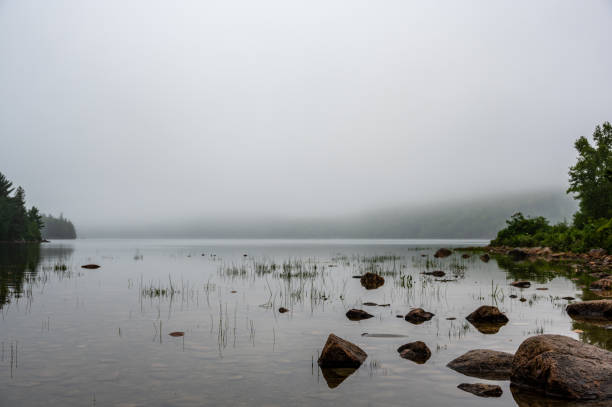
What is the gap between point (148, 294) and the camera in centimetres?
2245

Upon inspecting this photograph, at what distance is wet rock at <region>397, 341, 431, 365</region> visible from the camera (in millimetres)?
10641

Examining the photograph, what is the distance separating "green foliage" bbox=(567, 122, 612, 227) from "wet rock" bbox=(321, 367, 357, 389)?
6560cm

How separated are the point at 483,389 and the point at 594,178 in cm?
6957

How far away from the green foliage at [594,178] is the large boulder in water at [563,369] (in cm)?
6354

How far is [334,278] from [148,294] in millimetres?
14199

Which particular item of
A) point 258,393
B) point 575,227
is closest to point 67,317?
point 258,393

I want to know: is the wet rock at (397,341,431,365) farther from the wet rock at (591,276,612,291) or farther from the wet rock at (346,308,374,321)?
the wet rock at (591,276,612,291)

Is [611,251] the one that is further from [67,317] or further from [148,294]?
[67,317]

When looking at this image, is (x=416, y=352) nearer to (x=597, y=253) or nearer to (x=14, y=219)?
(x=597, y=253)

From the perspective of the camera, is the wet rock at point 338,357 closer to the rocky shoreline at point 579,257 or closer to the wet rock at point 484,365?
the wet rock at point 484,365

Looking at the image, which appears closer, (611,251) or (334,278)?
(334,278)

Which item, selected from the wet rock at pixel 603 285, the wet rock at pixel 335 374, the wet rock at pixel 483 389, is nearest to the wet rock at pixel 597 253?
the wet rock at pixel 603 285

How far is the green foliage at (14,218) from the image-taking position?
128 meters

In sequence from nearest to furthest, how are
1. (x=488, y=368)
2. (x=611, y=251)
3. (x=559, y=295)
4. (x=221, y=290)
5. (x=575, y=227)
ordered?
(x=488, y=368) < (x=559, y=295) < (x=221, y=290) < (x=611, y=251) < (x=575, y=227)
